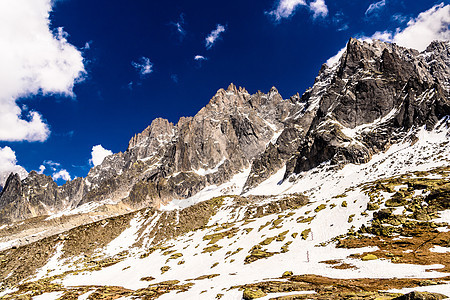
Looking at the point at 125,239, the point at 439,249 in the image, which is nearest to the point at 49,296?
the point at 439,249

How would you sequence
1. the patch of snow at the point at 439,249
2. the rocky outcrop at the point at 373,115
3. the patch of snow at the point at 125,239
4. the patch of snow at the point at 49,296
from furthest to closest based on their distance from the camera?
the rocky outcrop at the point at 373,115, the patch of snow at the point at 125,239, the patch of snow at the point at 49,296, the patch of snow at the point at 439,249

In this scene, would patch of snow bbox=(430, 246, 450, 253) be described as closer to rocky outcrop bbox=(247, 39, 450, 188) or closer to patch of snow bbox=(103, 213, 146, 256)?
patch of snow bbox=(103, 213, 146, 256)

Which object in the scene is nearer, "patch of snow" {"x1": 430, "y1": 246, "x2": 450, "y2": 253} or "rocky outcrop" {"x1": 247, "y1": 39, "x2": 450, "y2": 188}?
"patch of snow" {"x1": 430, "y1": 246, "x2": 450, "y2": 253}

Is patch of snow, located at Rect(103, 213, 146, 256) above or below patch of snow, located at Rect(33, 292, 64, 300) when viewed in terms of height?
above

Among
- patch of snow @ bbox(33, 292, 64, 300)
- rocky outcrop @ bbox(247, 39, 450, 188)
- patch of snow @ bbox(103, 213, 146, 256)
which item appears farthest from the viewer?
rocky outcrop @ bbox(247, 39, 450, 188)

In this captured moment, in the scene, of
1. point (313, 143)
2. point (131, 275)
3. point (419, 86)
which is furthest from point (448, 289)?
point (419, 86)

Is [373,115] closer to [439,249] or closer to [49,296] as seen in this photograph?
[439,249]

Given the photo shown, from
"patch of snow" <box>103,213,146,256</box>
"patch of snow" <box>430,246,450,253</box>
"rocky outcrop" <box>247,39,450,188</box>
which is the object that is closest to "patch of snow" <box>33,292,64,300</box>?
"patch of snow" <box>430,246,450,253</box>

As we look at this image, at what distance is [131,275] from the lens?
39344 millimetres

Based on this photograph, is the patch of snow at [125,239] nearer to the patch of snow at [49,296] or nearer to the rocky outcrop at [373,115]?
the patch of snow at [49,296]

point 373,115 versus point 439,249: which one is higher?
point 373,115

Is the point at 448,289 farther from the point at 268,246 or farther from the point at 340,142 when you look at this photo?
the point at 340,142

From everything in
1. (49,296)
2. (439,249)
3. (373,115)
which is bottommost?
(439,249)

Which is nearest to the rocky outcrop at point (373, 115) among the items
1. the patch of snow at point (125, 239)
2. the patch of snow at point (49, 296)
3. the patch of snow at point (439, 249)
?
the patch of snow at point (125, 239)
